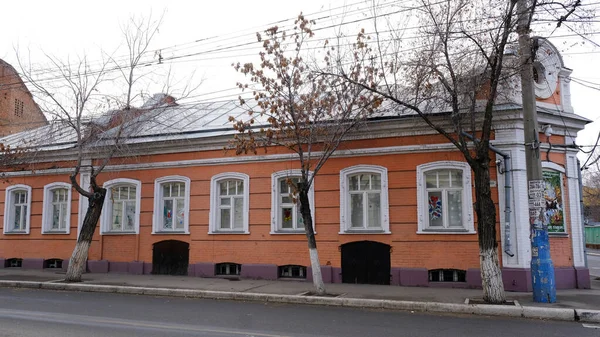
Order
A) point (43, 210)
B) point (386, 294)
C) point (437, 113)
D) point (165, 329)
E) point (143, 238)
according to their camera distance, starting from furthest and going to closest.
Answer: point (43, 210) → point (143, 238) → point (437, 113) → point (386, 294) → point (165, 329)

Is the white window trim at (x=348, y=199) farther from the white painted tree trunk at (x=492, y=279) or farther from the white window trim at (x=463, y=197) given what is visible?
the white painted tree trunk at (x=492, y=279)

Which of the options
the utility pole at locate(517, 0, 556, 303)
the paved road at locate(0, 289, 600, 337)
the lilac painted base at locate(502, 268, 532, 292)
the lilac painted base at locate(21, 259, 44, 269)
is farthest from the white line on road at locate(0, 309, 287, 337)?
the lilac painted base at locate(21, 259, 44, 269)

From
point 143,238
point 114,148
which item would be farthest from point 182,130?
point 143,238

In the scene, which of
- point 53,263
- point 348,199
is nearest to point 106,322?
point 348,199

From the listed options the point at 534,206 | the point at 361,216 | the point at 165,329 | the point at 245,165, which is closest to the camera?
the point at 165,329

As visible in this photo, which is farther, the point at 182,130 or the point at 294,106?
the point at 182,130

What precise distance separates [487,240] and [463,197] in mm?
2914

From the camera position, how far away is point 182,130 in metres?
17.7

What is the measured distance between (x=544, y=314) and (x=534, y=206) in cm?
244

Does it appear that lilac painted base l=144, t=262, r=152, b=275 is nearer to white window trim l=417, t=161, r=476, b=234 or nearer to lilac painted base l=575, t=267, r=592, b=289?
white window trim l=417, t=161, r=476, b=234

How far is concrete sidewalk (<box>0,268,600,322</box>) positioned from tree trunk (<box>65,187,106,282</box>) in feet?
1.39

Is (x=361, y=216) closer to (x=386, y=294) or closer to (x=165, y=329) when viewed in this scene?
(x=386, y=294)

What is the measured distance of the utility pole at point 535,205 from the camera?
35.9 ft

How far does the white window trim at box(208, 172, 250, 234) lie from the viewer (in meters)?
16.3
